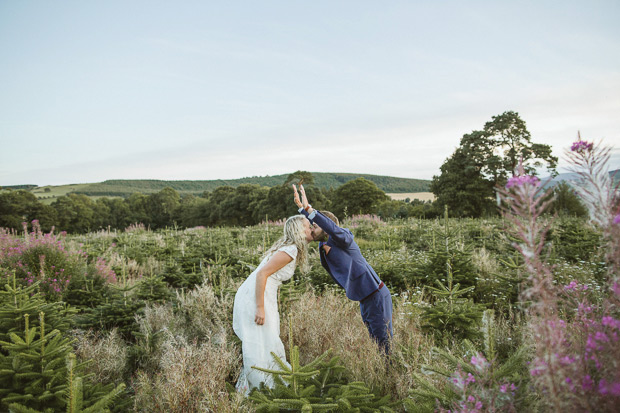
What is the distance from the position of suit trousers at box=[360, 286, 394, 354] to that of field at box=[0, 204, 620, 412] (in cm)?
21

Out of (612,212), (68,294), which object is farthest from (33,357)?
(68,294)

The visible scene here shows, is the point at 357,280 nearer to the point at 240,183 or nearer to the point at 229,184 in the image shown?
the point at 240,183

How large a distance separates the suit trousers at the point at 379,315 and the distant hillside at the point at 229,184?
7270 centimetres

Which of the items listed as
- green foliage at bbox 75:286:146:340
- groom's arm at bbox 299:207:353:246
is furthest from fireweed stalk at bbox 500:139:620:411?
green foliage at bbox 75:286:146:340

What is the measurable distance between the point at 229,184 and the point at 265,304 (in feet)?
260

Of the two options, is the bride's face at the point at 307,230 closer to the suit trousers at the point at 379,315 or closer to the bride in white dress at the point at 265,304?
the bride in white dress at the point at 265,304

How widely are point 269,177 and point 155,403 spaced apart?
273 ft

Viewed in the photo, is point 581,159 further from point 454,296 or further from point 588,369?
point 454,296

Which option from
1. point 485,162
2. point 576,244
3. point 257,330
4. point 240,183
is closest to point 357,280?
point 257,330

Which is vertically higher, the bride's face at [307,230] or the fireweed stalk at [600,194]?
the fireweed stalk at [600,194]

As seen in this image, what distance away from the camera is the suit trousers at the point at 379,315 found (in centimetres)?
387

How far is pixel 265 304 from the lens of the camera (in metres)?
3.56

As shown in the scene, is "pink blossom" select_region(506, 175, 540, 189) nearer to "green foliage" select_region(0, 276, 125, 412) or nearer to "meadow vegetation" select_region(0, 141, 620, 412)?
"meadow vegetation" select_region(0, 141, 620, 412)

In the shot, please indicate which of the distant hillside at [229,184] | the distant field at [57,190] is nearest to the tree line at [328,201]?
the distant hillside at [229,184]
